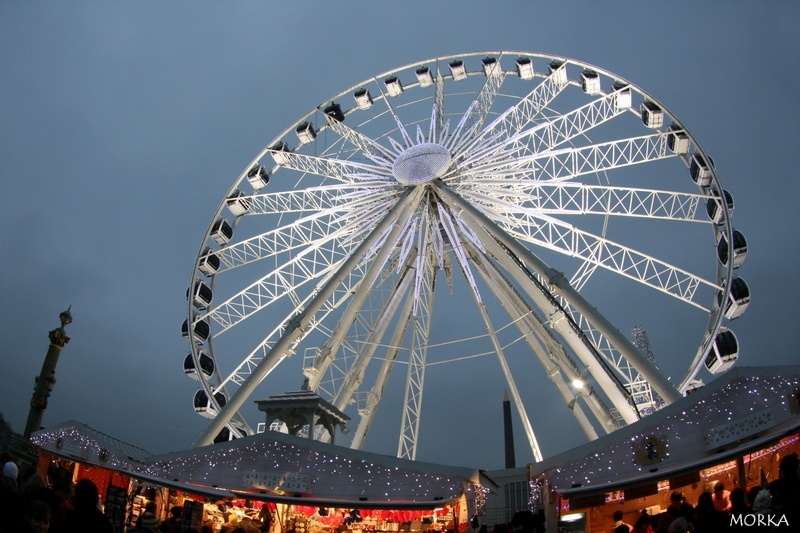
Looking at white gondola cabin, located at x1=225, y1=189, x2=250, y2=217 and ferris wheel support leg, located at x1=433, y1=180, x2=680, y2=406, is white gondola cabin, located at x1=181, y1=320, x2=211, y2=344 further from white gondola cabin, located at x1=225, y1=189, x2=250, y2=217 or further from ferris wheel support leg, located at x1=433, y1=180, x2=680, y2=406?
ferris wheel support leg, located at x1=433, y1=180, x2=680, y2=406

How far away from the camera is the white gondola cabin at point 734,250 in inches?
747

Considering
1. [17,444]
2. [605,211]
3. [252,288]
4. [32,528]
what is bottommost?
[32,528]

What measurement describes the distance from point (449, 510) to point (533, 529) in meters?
2.52

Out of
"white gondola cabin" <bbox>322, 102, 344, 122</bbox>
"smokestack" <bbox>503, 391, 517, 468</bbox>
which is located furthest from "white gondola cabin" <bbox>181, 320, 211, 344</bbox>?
"smokestack" <bbox>503, 391, 517, 468</bbox>

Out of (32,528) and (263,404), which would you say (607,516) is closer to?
(263,404)

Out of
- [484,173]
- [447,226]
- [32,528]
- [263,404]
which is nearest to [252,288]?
[263,404]

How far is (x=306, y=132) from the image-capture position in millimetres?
24484

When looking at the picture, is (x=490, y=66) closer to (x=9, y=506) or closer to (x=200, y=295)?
(x=200, y=295)

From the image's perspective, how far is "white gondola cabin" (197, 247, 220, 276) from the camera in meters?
23.2

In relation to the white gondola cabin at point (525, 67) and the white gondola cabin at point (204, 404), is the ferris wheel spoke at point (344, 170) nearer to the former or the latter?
the white gondola cabin at point (525, 67)

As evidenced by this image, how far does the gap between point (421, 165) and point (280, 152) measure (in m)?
6.16

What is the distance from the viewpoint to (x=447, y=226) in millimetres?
21328

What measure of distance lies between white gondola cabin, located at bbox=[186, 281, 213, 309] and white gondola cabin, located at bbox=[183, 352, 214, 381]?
180 cm

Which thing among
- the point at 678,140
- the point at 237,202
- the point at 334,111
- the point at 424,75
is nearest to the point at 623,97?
the point at 678,140
